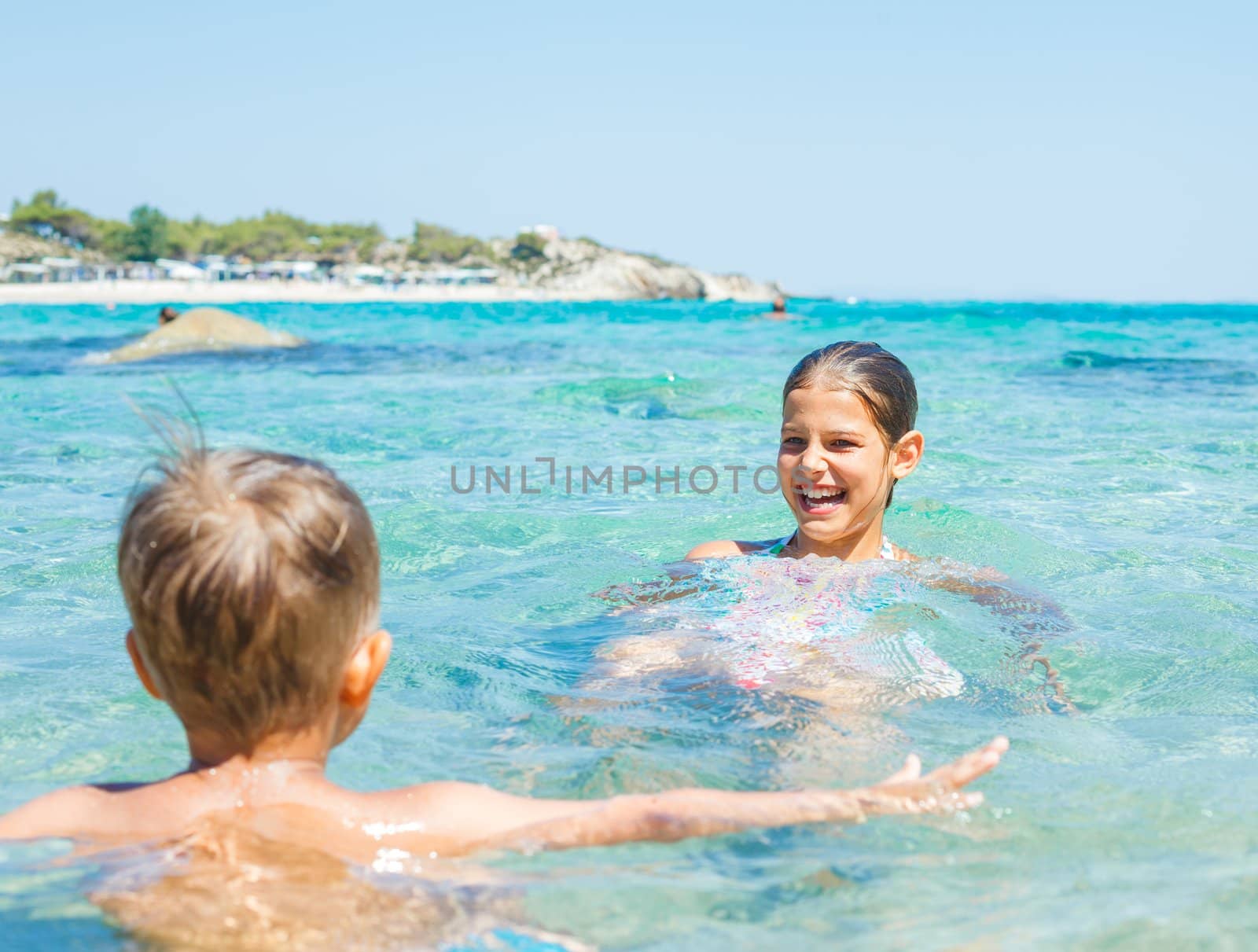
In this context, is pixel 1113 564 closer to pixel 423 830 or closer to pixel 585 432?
pixel 423 830

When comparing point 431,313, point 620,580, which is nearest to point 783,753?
point 620,580

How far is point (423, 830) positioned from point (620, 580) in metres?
2.71

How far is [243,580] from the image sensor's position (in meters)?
1.65

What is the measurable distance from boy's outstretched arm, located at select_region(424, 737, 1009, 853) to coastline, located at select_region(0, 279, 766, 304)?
174 ft

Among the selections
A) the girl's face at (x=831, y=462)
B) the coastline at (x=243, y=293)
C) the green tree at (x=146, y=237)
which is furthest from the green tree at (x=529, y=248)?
the girl's face at (x=831, y=462)

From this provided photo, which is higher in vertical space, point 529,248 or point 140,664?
point 529,248

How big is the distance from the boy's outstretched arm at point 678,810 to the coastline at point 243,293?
174ft

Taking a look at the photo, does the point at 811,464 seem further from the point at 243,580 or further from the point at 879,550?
the point at 243,580

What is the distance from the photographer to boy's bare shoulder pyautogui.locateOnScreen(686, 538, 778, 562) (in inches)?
168

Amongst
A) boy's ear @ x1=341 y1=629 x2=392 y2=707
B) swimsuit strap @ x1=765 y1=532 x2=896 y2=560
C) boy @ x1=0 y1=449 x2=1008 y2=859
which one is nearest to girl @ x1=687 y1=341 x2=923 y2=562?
swimsuit strap @ x1=765 y1=532 x2=896 y2=560

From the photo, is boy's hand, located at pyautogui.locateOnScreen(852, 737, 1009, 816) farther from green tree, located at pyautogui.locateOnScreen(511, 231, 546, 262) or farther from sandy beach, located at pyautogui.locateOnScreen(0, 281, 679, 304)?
green tree, located at pyautogui.locateOnScreen(511, 231, 546, 262)

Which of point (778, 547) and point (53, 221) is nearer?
point (778, 547)

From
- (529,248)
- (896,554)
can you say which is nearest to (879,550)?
(896,554)

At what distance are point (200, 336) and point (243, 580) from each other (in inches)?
699
